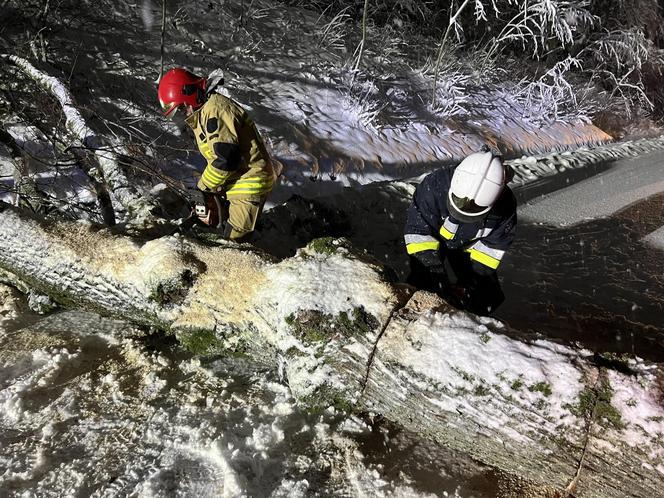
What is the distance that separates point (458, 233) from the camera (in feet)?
9.41

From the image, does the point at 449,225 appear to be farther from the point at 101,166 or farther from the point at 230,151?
the point at 101,166

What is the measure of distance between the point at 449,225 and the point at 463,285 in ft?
1.85

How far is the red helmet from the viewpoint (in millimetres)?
2816

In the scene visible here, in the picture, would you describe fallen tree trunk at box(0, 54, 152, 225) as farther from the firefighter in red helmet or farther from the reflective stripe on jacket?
the reflective stripe on jacket

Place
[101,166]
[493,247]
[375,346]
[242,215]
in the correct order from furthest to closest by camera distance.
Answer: [101,166] → [242,215] → [493,247] → [375,346]

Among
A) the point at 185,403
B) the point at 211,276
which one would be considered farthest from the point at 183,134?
the point at 185,403

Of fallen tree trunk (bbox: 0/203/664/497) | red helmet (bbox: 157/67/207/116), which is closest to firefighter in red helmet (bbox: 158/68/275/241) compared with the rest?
red helmet (bbox: 157/67/207/116)

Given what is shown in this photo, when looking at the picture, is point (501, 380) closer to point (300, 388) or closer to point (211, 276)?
A: point (300, 388)

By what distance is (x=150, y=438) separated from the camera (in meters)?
1.99

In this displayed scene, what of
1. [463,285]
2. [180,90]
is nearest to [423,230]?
[463,285]

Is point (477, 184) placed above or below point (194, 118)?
above

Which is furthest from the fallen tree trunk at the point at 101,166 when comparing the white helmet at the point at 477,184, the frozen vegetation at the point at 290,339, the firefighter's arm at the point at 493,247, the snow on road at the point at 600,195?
the snow on road at the point at 600,195

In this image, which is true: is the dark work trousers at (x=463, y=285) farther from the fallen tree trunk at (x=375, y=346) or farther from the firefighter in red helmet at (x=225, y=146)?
the firefighter in red helmet at (x=225, y=146)

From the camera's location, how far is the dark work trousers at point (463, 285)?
2746 mm
